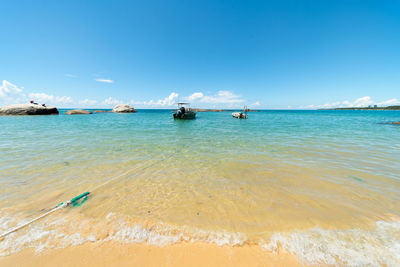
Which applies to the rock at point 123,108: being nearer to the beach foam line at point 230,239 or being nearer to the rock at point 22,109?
the rock at point 22,109

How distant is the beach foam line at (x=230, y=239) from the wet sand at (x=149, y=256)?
106 mm

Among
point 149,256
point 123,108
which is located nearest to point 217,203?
point 149,256

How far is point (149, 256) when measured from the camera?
239cm

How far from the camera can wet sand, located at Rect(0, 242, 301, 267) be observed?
227 cm

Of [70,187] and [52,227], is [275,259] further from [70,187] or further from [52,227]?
[70,187]

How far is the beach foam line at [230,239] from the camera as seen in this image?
241 centimetres

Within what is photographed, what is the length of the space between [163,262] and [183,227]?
2.51 feet

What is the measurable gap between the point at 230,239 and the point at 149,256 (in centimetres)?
154

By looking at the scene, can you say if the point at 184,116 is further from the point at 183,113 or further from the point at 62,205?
the point at 62,205

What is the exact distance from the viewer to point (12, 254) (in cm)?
236

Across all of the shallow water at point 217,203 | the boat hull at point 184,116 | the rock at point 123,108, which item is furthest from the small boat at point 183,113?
the rock at point 123,108

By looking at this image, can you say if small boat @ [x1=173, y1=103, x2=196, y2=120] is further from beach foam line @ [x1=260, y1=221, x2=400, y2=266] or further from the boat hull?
beach foam line @ [x1=260, y1=221, x2=400, y2=266]

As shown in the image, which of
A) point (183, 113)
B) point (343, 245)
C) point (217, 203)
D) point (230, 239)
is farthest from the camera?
point (183, 113)

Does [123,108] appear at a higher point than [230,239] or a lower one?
Answer: higher
